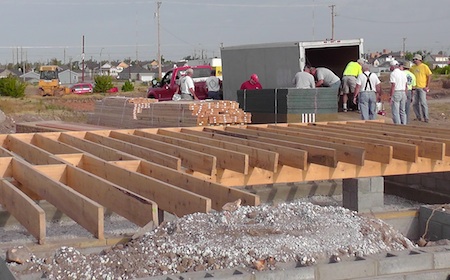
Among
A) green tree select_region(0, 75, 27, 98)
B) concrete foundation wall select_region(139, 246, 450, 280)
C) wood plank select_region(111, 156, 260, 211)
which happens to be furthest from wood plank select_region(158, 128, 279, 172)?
green tree select_region(0, 75, 27, 98)

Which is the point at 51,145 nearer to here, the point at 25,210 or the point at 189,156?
the point at 189,156

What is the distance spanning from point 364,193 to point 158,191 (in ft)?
11.6

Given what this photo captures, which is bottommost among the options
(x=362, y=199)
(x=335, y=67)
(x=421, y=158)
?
(x=362, y=199)

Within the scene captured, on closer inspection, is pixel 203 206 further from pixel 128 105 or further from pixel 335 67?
pixel 335 67

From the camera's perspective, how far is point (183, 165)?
321 inches

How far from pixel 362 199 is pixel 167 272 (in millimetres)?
4848

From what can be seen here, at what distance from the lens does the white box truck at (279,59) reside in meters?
18.3

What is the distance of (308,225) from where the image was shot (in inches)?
200

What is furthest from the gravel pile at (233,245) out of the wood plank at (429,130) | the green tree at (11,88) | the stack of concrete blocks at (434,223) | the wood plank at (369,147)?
the green tree at (11,88)

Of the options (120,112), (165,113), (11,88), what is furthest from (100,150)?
(11,88)

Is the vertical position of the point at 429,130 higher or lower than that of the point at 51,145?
higher

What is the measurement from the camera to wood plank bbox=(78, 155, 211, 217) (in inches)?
219

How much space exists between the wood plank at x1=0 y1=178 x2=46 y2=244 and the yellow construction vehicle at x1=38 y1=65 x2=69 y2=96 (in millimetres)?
52032

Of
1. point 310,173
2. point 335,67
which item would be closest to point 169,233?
point 310,173
